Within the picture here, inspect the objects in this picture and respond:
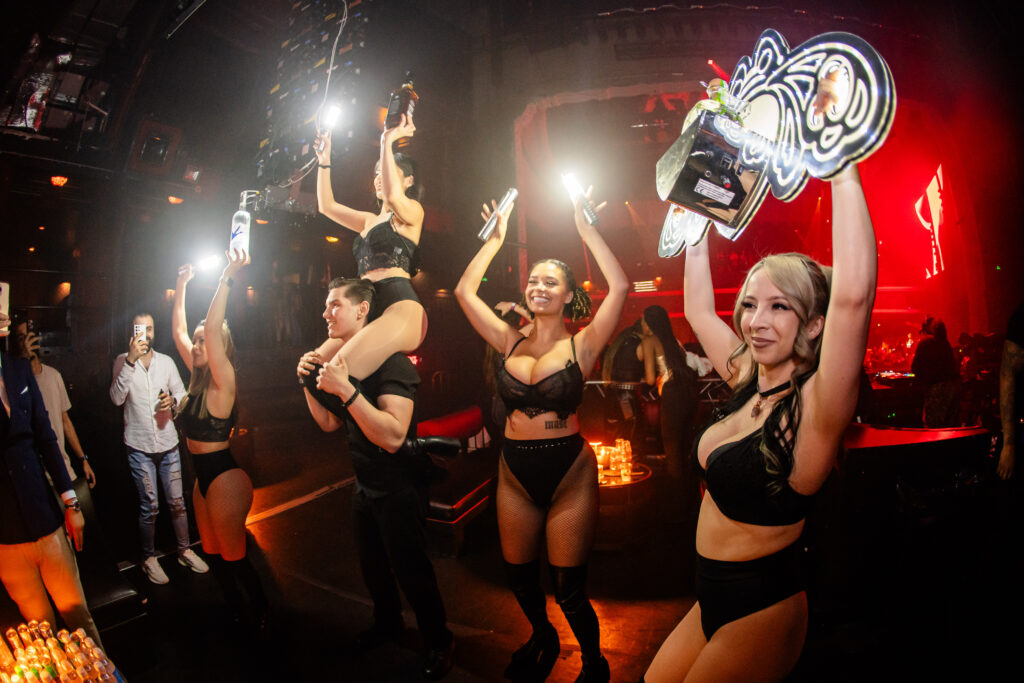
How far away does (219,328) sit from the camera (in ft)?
9.14

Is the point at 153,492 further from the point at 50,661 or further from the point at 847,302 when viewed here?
the point at 847,302

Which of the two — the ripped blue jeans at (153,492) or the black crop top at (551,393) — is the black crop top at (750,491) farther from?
the ripped blue jeans at (153,492)

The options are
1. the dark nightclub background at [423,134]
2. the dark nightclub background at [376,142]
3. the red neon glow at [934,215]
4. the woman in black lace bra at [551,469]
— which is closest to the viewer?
the woman in black lace bra at [551,469]

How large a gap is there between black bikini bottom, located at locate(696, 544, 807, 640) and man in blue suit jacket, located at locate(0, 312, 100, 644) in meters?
3.10

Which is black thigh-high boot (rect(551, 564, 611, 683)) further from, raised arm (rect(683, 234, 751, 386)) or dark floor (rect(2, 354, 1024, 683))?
raised arm (rect(683, 234, 751, 386))

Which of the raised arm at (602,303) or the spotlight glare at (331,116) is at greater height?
the spotlight glare at (331,116)

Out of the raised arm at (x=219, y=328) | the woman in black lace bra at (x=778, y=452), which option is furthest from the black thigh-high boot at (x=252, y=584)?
the woman in black lace bra at (x=778, y=452)

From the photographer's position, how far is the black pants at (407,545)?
2420mm

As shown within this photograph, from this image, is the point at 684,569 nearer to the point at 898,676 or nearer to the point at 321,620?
the point at 898,676

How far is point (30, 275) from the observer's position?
579cm

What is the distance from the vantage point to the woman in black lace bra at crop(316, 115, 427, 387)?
2424mm

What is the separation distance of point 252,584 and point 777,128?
3.64 metres

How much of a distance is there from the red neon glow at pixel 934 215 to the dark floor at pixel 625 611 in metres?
7.78

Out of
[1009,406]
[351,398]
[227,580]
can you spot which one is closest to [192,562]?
[227,580]
